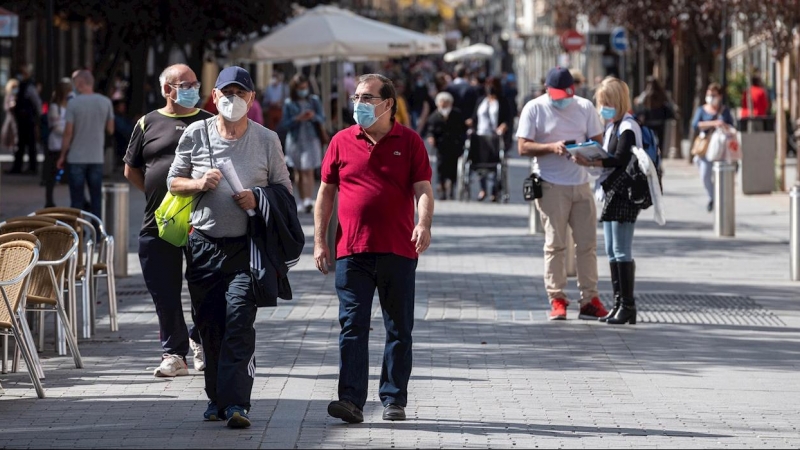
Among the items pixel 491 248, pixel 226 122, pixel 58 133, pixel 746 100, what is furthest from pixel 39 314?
pixel 746 100

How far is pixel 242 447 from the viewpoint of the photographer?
7164mm

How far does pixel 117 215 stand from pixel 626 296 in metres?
5.26

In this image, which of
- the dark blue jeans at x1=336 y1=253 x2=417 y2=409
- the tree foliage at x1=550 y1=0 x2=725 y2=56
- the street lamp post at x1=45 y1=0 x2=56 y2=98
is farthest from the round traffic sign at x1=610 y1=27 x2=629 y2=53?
the dark blue jeans at x1=336 y1=253 x2=417 y2=409

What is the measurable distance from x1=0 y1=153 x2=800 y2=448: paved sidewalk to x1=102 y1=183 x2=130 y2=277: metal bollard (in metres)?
0.29

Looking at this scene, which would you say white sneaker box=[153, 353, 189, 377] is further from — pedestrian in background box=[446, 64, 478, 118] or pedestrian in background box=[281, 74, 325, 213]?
pedestrian in background box=[446, 64, 478, 118]

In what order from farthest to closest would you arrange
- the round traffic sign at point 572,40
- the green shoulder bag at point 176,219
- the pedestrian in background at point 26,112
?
the round traffic sign at point 572,40 → the pedestrian in background at point 26,112 → the green shoulder bag at point 176,219

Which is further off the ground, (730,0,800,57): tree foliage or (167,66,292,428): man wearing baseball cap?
(730,0,800,57): tree foliage

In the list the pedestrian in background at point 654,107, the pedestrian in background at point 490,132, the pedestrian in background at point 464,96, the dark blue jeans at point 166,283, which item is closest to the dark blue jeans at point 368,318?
the dark blue jeans at point 166,283

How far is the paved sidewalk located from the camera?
7.60m

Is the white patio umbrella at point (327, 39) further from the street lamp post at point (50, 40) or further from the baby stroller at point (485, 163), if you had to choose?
the street lamp post at point (50, 40)

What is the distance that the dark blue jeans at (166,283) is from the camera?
9.39 m

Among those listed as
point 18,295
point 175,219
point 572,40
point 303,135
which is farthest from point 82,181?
point 572,40

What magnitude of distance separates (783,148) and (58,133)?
11.0 metres

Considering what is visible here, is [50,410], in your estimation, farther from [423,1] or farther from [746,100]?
[423,1]
